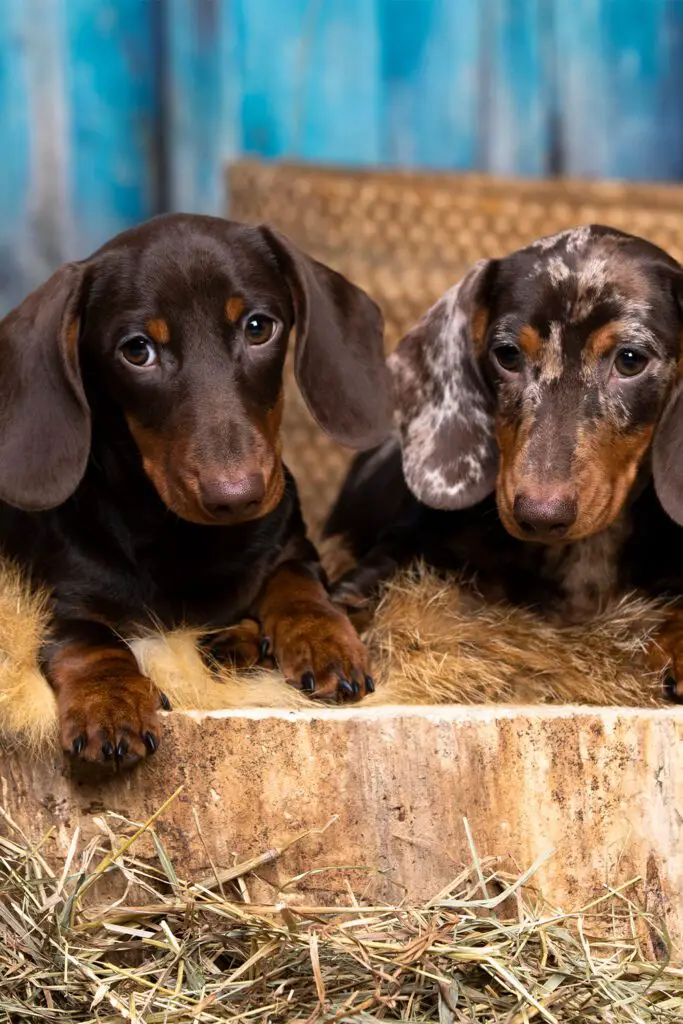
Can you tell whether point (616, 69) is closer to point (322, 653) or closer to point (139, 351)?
point (139, 351)

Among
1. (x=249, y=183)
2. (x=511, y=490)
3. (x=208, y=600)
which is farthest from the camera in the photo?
(x=249, y=183)

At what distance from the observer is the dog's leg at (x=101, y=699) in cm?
220

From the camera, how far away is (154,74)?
4.42 meters

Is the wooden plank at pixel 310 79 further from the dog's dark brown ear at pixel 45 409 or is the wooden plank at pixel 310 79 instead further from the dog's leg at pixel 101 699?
the dog's leg at pixel 101 699

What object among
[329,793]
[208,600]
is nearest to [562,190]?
[208,600]

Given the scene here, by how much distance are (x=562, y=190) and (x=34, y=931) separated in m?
3.14

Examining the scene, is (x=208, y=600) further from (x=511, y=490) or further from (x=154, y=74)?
(x=154, y=74)

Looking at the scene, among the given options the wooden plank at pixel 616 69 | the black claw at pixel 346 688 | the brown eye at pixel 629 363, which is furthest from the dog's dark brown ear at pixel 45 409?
the wooden plank at pixel 616 69

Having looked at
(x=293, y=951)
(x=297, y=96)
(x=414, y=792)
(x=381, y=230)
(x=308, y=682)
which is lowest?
(x=293, y=951)

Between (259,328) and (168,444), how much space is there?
0.32 meters

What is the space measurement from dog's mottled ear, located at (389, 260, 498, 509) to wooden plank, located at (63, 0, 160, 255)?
1.86m

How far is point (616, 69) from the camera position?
4773 millimetres

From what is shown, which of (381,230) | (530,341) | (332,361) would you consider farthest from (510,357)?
(381,230)

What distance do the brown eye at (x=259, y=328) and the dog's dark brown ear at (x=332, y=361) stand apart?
0.13m
